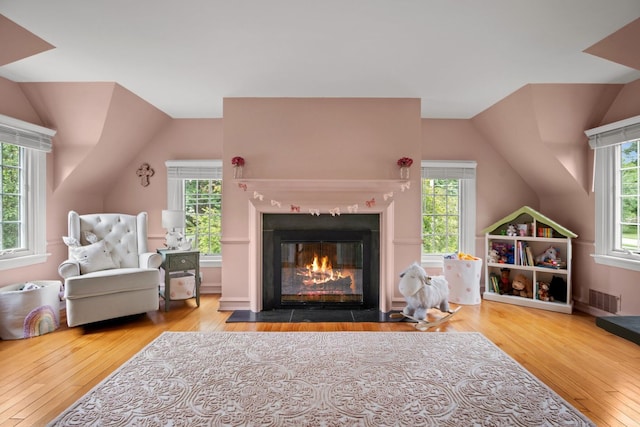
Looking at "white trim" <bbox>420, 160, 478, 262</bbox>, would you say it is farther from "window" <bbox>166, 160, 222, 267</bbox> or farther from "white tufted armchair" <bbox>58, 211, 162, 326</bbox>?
"white tufted armchair" <bbox>58, 211, 162, 326</bbox>

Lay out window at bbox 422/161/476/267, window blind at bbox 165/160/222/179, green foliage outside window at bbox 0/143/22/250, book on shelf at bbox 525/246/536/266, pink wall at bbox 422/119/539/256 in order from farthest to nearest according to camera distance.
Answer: window at bbox 422/161/476/267
pink wall at bbox 422/119/539/256
window blind at bbox 165/160/222/179
book on shelf at bbox 525/246/536/266
green foliage outside window at bbox 0/143/22/250

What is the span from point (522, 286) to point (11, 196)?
5.88m

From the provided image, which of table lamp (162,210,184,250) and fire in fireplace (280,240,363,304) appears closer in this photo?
fire in fireplace (280,240,363,304)

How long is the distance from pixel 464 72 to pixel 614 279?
2739mm

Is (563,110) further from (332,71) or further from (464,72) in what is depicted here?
(332,71)

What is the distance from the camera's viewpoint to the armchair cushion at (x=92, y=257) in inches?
138

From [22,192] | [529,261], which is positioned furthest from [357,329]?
[22,192]

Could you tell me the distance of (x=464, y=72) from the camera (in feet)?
10.5

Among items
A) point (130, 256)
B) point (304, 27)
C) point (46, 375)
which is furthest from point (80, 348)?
point (304, 27)

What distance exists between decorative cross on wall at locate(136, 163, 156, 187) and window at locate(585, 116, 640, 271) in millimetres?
5407

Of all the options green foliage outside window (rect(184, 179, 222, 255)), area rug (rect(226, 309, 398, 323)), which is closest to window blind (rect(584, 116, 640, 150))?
area rug (rect(226, 309, 398, 323))

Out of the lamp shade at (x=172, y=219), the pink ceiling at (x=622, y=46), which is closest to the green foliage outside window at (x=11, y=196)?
the lamp shade at (x=172, y=219)

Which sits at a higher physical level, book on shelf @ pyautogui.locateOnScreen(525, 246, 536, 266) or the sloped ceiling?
the sloped ceiling

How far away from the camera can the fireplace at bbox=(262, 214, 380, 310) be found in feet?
12.8
